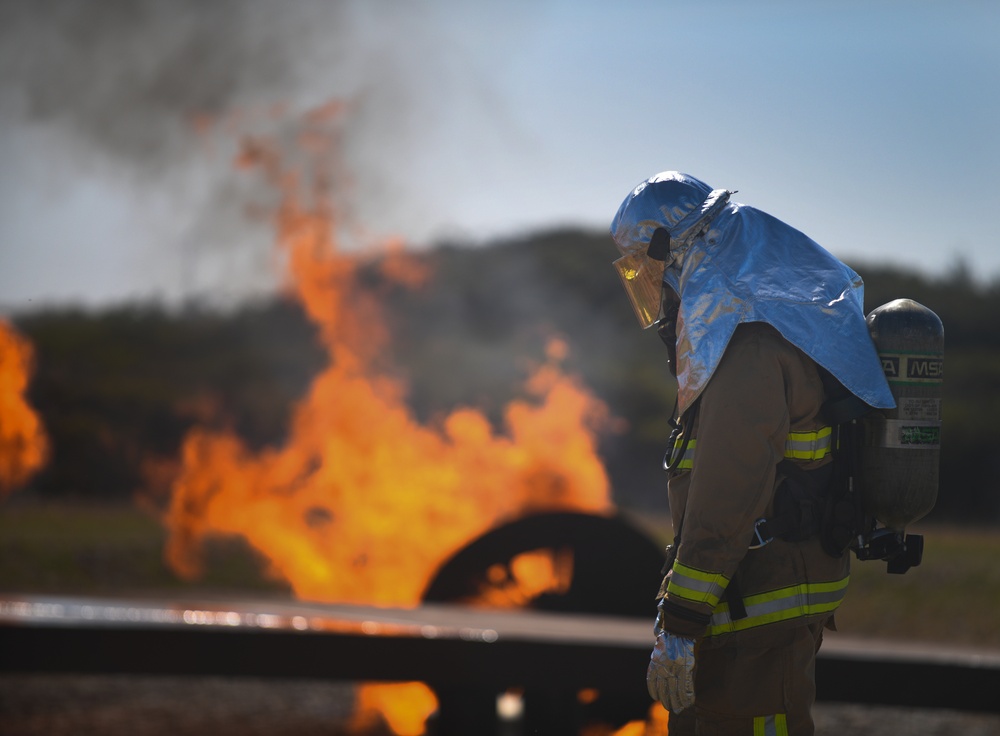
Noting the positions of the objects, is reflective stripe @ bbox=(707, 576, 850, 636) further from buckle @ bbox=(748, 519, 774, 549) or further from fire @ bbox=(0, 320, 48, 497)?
fire @ bbox=(0, 320, 48, 497)

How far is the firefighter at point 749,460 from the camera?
8.43ft

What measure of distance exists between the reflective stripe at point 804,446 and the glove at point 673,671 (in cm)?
48

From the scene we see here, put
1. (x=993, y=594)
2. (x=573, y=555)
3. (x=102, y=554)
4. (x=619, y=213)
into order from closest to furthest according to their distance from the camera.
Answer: (x=619, y=213)
(x=573, y=555)
(x=993, y=594)
(x=102, y=554)

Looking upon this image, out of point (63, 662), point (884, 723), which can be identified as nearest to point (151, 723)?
point (63, 662)

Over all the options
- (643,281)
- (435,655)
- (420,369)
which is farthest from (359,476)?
(420,369)

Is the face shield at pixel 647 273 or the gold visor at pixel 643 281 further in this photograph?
the gold visor at pixel 643 281

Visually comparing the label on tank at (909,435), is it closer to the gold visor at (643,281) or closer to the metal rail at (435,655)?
the gold visor at (643,281)

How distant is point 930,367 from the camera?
283 cm

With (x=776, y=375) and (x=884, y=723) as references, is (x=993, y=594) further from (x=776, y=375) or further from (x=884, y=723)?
(x=776, y=375)

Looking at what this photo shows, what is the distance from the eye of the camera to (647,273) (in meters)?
3.12

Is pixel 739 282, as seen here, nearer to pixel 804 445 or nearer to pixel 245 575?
pixel 804 445

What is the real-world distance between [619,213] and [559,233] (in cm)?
3934

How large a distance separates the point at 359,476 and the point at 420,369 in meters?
16.9

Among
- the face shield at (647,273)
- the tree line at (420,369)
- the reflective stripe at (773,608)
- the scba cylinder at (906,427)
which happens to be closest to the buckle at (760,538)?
the reflective stripe at (773,608)
